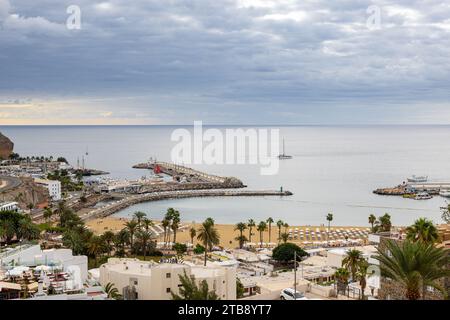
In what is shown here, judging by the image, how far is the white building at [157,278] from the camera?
1644 centimetres

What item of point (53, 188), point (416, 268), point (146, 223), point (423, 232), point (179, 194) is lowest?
point (179, 194)

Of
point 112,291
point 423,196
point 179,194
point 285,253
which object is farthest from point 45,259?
point 423,196

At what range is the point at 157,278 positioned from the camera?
16438 millimetres

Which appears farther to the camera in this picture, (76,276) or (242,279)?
(242,279)

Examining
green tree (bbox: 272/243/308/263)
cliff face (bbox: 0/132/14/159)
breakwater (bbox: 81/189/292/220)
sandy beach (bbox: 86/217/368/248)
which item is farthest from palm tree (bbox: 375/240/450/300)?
cliff face (bbox: 0/132/14/159)

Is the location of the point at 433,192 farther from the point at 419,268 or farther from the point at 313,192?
the point at 419,268

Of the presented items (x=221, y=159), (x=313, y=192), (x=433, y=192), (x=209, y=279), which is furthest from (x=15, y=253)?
(x=221, y=159)

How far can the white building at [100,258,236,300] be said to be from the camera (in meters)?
16.4

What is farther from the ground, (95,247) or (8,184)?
(8,184)

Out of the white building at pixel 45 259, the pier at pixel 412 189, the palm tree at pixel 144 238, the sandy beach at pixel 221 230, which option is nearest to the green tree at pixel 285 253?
the palm tree at pixel 144 238

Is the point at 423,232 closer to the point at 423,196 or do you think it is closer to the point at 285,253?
the point at 285,253

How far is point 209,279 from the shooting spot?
671 inches

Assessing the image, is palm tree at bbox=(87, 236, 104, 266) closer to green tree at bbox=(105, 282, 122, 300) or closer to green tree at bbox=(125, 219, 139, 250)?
green tree at bbox=(125, 219, 139, 250)

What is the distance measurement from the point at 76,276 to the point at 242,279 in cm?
925
